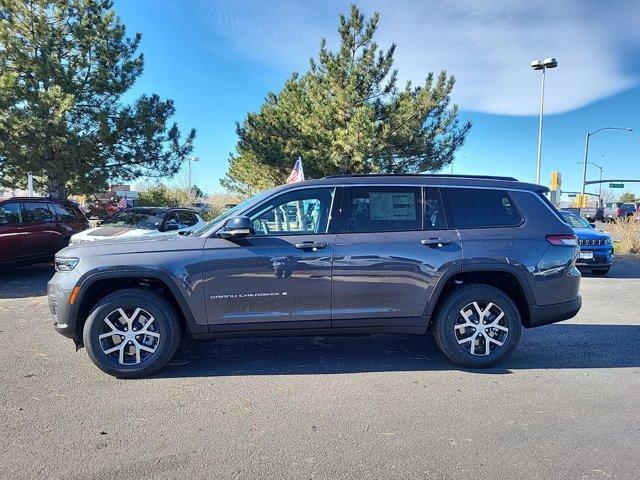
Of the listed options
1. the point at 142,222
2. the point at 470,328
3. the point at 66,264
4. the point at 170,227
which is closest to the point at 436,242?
the point at 470,328

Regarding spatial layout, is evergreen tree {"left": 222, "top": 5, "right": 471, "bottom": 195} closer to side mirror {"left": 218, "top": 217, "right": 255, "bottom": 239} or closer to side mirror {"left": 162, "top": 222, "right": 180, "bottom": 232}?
side mirror {"left": 162, "top": 222, "right": 180, "bottom": 232}

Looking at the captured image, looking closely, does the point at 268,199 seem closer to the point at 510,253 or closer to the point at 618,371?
the point at 510,253

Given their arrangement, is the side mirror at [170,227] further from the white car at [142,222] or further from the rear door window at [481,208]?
the rear door window at [481,208]

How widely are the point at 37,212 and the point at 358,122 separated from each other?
33.5 ft

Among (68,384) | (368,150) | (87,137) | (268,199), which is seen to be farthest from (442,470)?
(368,150)

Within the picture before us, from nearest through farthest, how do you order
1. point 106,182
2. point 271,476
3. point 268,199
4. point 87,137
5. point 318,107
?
point 271,476, point 268,199, point 87,137, point 106,182, point 318,107

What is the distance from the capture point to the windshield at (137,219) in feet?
35.3

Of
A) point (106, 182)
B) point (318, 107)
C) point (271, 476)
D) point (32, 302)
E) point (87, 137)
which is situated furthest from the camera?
point (318, 107)

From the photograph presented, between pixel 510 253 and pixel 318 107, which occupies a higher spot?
pixel 318 107

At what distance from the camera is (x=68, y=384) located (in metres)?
4.30

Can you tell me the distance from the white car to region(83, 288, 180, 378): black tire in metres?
5.73

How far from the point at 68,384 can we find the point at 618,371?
518 cm

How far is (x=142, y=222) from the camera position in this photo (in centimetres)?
1090

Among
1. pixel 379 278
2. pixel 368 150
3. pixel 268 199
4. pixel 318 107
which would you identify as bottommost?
pixel 379 278
